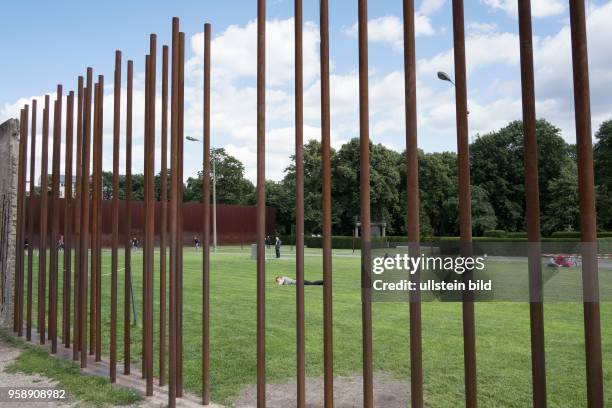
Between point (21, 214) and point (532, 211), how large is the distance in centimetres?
689

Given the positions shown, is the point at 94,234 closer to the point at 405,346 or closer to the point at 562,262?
the point at 405,346

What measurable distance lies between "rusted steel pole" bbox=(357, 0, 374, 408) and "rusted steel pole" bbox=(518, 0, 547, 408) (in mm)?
892

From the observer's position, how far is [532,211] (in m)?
2.42

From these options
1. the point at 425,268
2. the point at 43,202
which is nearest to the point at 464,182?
the point at 425,268

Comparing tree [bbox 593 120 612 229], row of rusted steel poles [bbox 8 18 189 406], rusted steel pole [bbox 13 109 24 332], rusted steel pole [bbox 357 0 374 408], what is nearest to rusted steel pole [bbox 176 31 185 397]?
row of rusted steel poles [bbox 8 18 189 406]

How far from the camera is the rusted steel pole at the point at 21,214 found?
7.03 m

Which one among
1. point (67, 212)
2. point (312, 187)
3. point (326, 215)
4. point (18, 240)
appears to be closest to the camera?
point (326, 215)

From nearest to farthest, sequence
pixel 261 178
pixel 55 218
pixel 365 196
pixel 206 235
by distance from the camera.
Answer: pixel 365 196 → pixel 261 178 → pixel 206 235 → pixel 55 218

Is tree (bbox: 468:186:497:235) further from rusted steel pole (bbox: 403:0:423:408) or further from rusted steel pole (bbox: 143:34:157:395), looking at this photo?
rusted steel pole (bbox: 403:0:423:408)

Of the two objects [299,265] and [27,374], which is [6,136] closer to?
[27,374]

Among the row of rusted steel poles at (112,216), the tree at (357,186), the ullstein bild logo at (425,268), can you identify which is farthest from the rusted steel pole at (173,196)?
the tree at (357,186)

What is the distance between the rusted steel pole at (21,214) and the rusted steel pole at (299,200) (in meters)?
5.16

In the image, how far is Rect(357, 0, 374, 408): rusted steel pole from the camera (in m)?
2.97

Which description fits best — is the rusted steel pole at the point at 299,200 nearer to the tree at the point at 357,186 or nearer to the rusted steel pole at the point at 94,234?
the rusted steel pole at the point at 94,234
